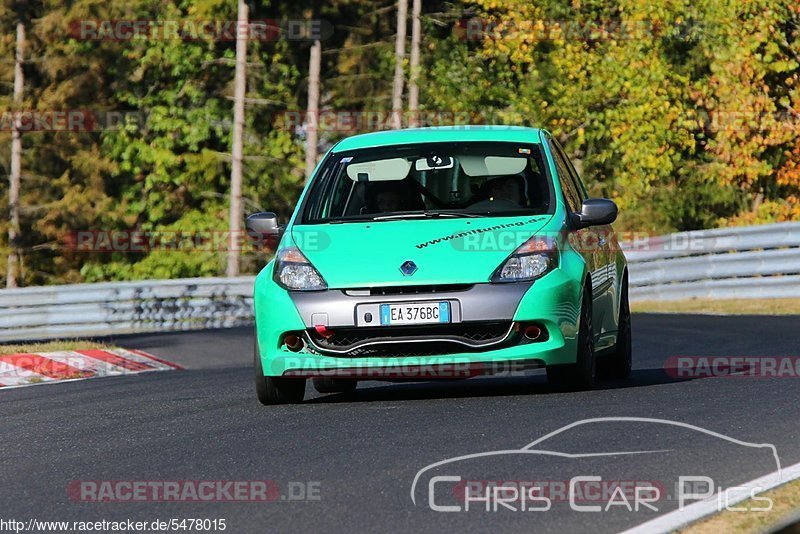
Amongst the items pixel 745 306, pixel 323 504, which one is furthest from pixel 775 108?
pixel 323 504

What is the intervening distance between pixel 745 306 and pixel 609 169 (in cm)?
2108

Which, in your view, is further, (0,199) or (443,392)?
(0,199)

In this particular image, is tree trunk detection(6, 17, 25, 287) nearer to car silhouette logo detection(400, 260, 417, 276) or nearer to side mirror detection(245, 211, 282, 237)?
side mirror detection(245, 211, 282, 237)

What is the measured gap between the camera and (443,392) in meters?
10.4

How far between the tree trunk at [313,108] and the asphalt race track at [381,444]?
124 feet

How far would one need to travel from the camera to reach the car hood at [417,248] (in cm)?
927

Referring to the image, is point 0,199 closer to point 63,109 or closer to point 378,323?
point 63,109

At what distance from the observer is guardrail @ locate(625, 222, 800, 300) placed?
2272 centimetres

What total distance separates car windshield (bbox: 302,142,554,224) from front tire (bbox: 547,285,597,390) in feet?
2.52

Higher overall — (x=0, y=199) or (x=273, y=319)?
(x=273, y=319)

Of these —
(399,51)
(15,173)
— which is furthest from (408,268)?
(15,173)

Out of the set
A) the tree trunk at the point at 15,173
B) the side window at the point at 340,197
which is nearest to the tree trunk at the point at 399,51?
the tree trunk at the point at 15,173

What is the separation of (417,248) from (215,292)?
55.4 ft

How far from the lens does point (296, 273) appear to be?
31.6ft
